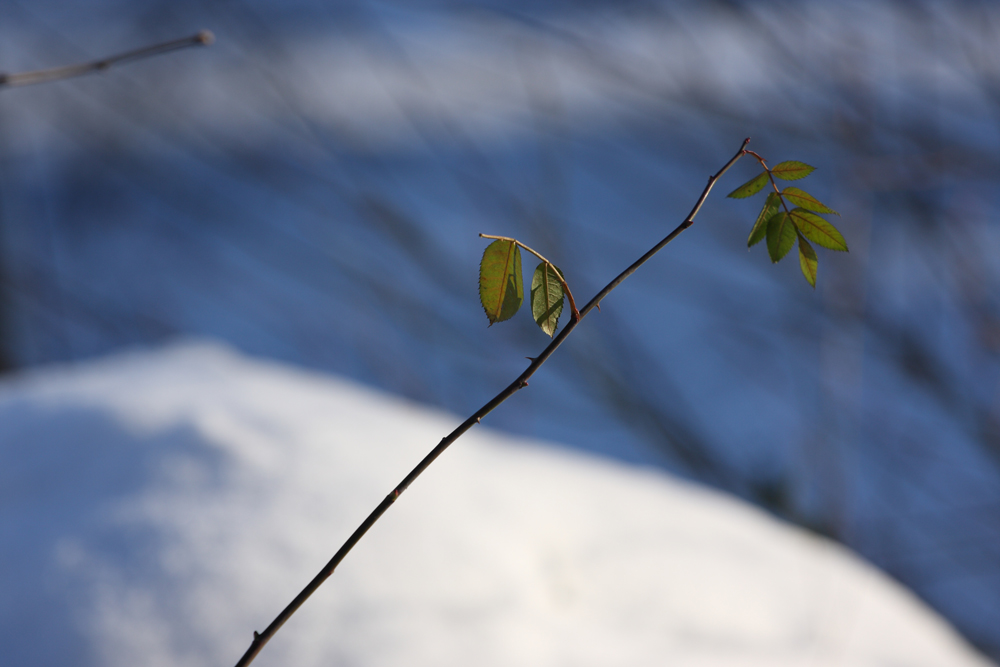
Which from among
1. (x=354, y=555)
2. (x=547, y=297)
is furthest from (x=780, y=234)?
(x=354, y=555)

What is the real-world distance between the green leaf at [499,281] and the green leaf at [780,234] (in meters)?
0.14

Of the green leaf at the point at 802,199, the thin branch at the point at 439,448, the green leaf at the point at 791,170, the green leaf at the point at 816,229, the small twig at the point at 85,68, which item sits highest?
the green leaf at the point at 791,170

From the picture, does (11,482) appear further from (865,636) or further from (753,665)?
(865,636)

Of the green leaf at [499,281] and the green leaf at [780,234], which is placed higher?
the green leaf at [780,234]

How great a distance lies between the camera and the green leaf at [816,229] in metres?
0.37

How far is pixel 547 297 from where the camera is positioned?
358 millimetres

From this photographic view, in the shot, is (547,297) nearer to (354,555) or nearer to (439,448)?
(439,448)

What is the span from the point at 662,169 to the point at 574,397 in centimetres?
84

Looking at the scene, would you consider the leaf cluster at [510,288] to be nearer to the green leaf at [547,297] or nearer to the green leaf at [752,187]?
the green leaf at [547,297]

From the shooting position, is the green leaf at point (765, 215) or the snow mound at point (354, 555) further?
the snow mound at point (354, 555)

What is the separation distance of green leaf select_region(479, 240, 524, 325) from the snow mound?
34 centimetres

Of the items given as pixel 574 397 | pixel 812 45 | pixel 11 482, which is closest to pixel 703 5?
pixel 812 45

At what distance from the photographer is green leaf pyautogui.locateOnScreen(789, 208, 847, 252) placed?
0.37m

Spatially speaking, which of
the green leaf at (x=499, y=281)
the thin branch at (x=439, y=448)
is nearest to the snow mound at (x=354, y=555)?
the thin branch at (x=439, y=448)
